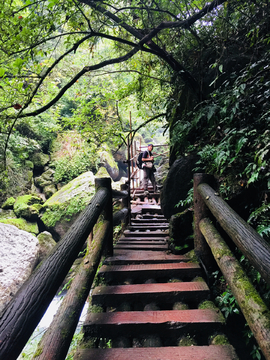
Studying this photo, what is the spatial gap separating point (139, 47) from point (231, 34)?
1.91 m

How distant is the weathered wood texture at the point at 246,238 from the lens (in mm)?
1073

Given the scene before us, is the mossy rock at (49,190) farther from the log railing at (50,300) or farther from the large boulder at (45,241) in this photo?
the log railing at (50,300)

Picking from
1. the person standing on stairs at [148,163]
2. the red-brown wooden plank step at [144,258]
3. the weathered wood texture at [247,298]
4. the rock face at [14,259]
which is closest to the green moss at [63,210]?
the rock face at [14,259]

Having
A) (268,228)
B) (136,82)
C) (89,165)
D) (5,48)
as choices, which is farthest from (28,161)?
(268,228)

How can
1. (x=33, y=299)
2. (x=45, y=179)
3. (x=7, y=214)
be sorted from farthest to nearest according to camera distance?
(x=45, y=179) < (x=7, y=214) < (x=33, y=299)

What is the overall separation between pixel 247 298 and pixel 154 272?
112 centimetres

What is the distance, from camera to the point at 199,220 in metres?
2.27

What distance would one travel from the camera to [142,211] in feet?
21.9

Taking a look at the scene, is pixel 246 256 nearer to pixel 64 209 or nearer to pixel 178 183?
pixel 178 183

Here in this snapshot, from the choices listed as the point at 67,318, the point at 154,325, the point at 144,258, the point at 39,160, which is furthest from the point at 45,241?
the point at 67,318

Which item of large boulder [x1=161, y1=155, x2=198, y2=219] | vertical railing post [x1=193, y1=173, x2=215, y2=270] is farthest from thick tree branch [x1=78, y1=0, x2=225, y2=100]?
vertical railing post [x1=193, y1=173, x2=215, y2=270]

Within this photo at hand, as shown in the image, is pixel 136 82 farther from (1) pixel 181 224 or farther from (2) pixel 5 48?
(1) pixel 181 224

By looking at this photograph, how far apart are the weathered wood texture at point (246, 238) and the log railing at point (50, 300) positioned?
1.03 m

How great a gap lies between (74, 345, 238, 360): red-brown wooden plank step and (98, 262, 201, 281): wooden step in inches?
30.0
